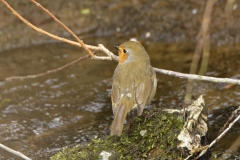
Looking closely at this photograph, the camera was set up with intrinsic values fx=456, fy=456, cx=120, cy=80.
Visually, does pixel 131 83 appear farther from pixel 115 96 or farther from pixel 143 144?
pixel 143 144

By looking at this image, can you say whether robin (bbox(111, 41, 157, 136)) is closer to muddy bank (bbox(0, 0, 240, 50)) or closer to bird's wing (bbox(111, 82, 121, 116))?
bird's wing (bbox(111, 82, 121, 116))

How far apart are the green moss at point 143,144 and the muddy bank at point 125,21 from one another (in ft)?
12.5

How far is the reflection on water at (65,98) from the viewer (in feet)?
17.8

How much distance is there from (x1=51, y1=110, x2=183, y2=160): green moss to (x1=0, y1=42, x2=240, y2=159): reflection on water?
875mm

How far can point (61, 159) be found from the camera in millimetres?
4270

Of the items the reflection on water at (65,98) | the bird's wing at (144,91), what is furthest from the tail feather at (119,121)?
the reflection on water at (65,98)

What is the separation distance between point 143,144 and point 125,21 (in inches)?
182

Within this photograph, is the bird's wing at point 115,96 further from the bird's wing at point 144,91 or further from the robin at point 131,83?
the bird's wing at point 144,91

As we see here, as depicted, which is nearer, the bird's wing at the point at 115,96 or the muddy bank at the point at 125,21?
the bird's wing at the point at 115,96

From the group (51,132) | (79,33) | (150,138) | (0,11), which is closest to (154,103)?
(51,132)

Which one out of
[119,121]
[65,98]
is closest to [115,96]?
[119,121]

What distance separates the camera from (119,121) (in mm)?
4176

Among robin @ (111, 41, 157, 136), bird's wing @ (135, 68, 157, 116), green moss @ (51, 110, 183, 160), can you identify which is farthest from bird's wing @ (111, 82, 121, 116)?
green moss @ (51, 110, 183, 160)

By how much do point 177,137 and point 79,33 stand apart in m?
4.85
